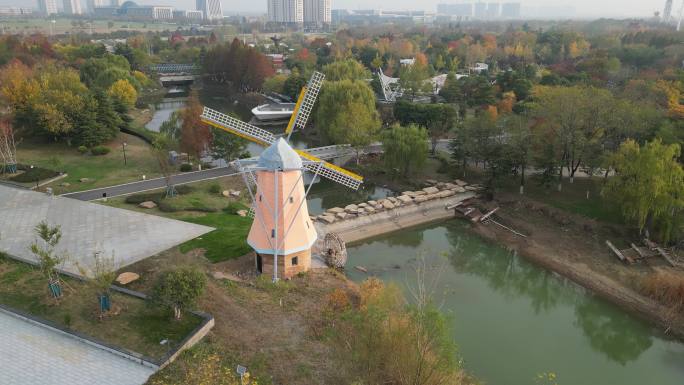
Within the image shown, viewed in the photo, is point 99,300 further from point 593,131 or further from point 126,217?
point 593,131

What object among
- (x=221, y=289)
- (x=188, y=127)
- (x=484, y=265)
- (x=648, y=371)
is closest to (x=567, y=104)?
(x=484, y=265)

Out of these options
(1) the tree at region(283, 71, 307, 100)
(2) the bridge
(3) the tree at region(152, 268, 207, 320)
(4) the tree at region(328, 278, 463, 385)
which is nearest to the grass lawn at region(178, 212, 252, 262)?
(3) the tree at region(152, 268, 207, 320)

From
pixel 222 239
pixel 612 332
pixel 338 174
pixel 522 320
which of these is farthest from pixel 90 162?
pixel 612 332

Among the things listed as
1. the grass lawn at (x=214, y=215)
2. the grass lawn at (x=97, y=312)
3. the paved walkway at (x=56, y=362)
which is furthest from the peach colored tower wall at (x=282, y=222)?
the paved walkway at (x=56, y=362)

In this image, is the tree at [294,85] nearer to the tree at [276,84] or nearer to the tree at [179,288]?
the tree at [276,84]

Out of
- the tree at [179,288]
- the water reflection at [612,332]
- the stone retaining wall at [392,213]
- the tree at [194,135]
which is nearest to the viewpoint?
the tree at [179,288]

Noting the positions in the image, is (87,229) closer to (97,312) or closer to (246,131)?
(97,312)

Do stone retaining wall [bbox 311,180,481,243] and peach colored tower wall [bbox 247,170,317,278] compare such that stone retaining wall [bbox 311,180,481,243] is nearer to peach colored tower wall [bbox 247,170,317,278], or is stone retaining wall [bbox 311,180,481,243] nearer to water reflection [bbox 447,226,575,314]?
water reflection [bbox 447,226,575,314]

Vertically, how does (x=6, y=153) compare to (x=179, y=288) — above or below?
below
